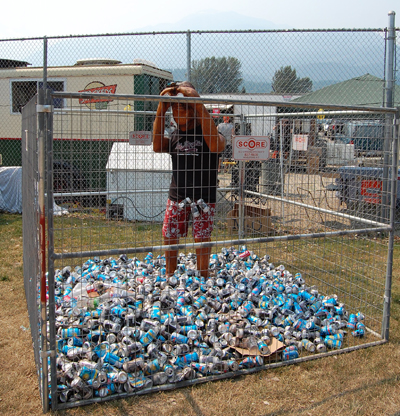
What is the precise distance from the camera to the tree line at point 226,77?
7332mm

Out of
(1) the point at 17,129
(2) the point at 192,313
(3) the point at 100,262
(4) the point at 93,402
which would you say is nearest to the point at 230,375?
(2) the point at 192,313

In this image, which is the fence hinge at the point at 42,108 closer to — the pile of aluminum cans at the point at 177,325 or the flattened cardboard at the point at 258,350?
the pile of aluminum cans at the point at 177,325

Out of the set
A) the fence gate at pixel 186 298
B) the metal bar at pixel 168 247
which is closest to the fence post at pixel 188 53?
the fence gate at pixel 186 298

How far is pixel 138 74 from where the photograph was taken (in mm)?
8375

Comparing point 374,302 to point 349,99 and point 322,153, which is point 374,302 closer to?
point 322,153

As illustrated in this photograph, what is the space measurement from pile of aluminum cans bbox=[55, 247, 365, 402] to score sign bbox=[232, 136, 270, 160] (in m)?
0.92

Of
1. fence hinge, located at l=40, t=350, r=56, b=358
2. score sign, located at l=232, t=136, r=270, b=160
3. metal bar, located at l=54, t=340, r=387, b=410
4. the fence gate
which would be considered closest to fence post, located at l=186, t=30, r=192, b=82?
the fence gate

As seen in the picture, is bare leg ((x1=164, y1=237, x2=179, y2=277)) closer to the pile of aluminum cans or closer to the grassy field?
the pile of aluminum cans

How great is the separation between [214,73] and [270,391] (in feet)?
19.4

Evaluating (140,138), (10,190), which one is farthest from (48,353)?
(10,190)

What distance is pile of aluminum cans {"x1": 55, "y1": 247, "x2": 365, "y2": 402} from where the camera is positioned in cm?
274

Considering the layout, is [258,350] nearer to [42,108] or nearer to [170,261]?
[170,261]

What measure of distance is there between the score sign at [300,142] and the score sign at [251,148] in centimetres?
71

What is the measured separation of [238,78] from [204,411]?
680 centimetres
